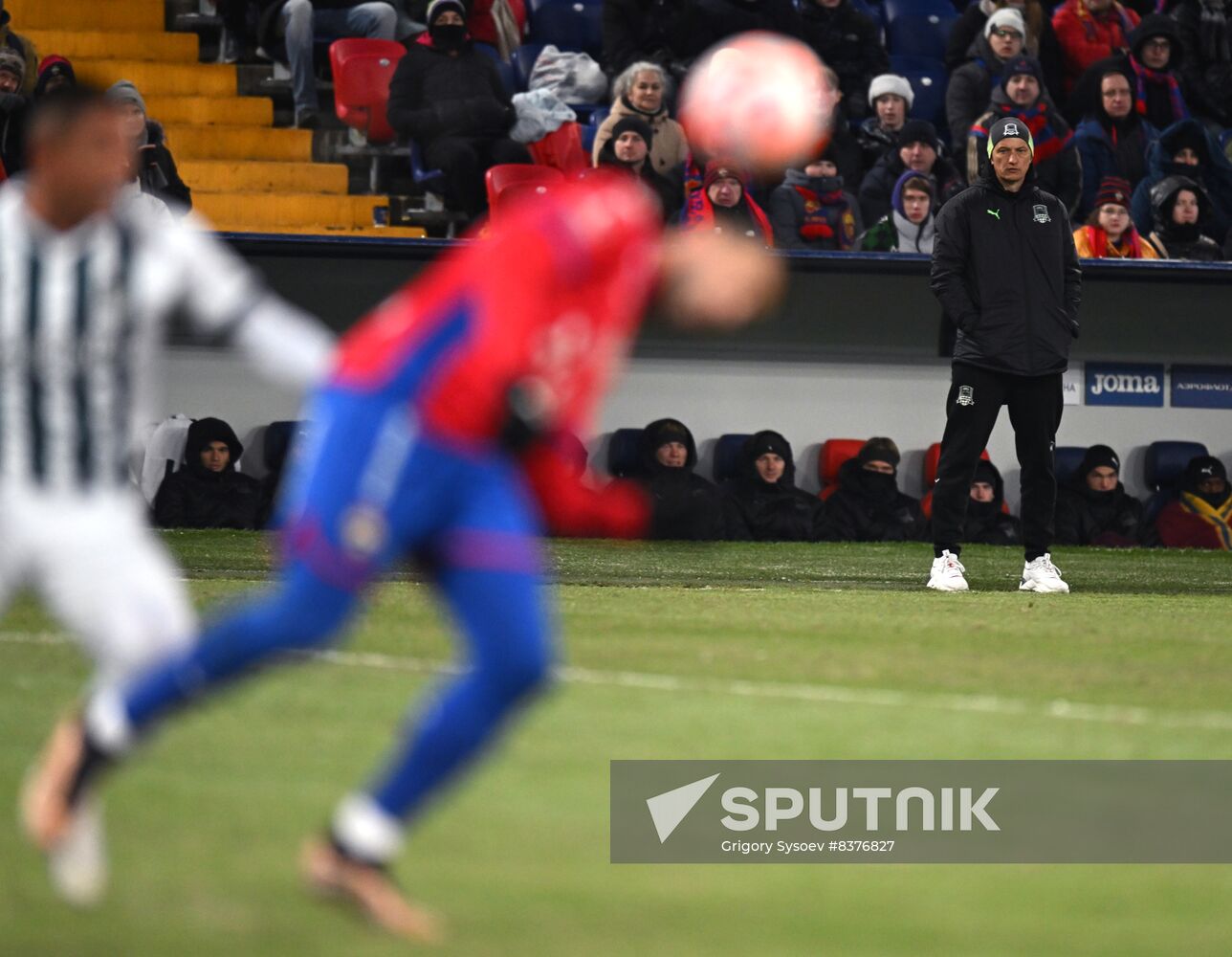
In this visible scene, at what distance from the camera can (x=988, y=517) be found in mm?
14828

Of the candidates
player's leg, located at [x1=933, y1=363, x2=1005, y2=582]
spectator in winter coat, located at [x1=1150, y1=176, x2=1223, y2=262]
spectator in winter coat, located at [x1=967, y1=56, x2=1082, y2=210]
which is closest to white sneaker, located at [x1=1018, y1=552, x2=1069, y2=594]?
player's leg, located at [x1=933, y1=363, x2=1005, y2=582]

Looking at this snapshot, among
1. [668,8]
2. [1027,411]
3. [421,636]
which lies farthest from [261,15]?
[421,636]

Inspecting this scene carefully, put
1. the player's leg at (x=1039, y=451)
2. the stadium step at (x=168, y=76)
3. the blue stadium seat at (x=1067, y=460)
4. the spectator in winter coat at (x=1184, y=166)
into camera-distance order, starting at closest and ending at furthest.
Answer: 1. the player's leg at (x=1039, y=451)
2. the blue stadium seat at (x=1067, y=460)
3. the spectator in winter coat at (x=1184, y=166)
4. the stadium step at (x=168, y=76)

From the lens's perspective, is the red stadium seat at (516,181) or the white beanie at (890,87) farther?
the white beanie at (890,87)

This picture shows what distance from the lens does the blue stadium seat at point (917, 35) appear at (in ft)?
59.9

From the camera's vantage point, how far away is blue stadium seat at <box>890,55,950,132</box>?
17281 millimetres

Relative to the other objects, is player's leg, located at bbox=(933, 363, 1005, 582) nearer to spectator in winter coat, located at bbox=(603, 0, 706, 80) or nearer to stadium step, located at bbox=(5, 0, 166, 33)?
spectator in winter coat, located at bbox=(603, 0, 706, 80)

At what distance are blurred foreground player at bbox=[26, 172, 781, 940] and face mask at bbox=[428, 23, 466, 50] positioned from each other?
11.6 m

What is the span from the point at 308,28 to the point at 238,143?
44.2 inches

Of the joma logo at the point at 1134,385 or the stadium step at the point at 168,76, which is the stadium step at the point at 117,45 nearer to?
the stadium step at the point at 168,76

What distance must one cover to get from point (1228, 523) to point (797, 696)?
950 centimetres

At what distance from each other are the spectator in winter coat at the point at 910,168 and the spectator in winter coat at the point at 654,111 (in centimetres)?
165

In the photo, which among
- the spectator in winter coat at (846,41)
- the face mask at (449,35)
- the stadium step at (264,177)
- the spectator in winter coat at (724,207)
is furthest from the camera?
the spectator in winter coat at (846,41)

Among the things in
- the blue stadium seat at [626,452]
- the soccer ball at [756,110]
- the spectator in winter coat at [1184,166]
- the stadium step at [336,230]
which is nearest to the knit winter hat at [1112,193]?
the spectator in winter coat at [1184,166]
